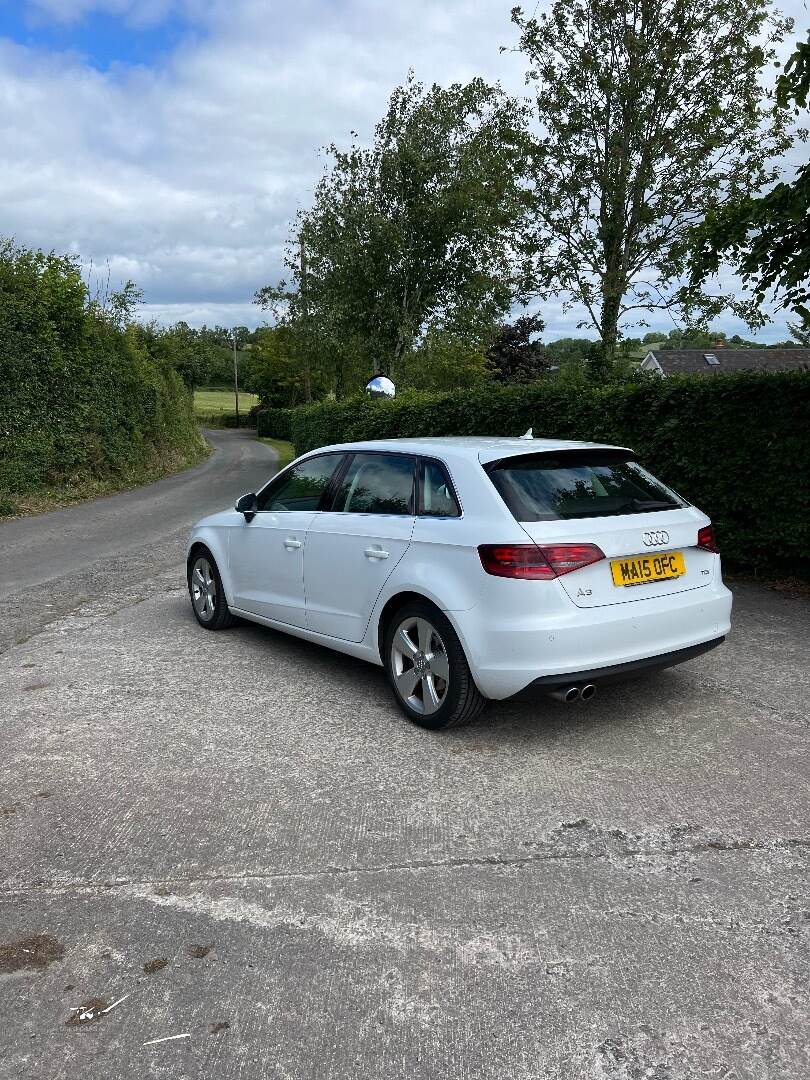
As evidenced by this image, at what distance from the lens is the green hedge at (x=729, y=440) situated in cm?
739

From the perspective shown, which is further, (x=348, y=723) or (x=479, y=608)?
(x=348, y=723)

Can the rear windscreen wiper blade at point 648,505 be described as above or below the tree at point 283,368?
below

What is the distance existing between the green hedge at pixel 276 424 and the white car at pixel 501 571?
2158 inches

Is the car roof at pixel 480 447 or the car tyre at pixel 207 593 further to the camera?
the car tyre at pixel 207 593

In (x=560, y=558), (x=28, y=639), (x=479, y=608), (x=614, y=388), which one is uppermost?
(x=614, y=388)

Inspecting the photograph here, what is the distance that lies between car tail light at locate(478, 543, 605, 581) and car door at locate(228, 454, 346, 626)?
1867mm

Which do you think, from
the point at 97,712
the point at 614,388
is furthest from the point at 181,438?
the point at 97,712

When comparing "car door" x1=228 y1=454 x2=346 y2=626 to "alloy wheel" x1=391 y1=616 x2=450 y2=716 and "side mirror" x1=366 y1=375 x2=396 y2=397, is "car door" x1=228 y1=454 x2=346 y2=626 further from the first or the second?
"side mirror" x1=366 y1=375 x2=396 y2=397

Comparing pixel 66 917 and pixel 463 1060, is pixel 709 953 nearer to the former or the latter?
pixel 463 1060

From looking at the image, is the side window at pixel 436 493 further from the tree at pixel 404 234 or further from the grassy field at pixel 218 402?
the grassy field at pixel 218 402

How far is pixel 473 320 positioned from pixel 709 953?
91.7 ft

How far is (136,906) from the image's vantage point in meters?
2.96

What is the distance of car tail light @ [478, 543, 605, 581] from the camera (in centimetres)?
402

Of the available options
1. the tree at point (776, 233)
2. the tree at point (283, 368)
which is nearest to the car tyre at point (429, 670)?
the tree at point (776, 233)
